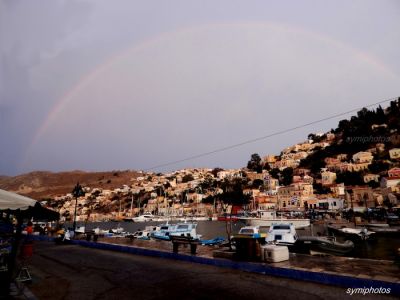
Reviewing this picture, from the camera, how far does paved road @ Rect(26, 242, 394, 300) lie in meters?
8.05

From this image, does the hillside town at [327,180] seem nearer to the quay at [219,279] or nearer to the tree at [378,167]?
the tree at [378,167]

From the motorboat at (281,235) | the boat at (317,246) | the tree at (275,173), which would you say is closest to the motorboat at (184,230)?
the motorboat at (281,235)

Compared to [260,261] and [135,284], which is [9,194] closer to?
[135,284]

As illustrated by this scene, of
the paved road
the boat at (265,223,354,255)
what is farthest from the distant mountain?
the paved road

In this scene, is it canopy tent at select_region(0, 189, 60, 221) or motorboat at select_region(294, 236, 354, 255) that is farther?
motorboat at select_region(294, 236, 354, 255)

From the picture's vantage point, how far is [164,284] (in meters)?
9.48

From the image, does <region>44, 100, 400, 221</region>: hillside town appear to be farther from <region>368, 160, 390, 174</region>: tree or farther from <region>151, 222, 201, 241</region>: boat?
<region>151, 222, 201, 241</region>: boat

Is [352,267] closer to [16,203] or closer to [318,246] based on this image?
[318,246]

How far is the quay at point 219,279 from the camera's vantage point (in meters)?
8.13

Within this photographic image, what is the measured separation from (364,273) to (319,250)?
38.7ft

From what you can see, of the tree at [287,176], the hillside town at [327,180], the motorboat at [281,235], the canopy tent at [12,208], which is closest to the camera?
the canopy tent at [12,208]

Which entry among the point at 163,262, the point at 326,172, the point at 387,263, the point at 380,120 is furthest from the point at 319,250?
the point at 380,120

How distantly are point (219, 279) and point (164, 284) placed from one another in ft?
5.94

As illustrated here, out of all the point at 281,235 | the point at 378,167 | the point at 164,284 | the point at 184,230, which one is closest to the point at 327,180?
the point at 378,167
